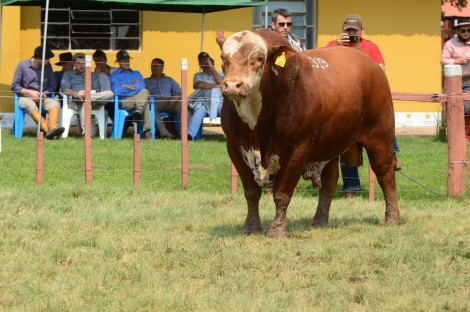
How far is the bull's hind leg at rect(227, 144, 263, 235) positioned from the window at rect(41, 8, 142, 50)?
42.6 ft

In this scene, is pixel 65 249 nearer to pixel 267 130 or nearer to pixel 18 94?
pixel 267 130

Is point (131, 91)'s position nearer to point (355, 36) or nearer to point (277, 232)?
point (355, 36)

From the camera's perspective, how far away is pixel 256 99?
921 centimetres

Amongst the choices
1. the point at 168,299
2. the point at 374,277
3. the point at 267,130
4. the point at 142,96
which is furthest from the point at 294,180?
the point at 142,96

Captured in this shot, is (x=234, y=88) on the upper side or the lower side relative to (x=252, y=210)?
upper

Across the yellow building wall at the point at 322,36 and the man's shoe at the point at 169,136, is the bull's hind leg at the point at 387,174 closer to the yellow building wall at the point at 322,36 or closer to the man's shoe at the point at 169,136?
the man's shoe at the point at 169,136

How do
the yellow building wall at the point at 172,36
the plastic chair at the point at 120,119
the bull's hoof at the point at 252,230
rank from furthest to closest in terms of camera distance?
the yellow building wall at the point at 172,36, the plastic chair at the point at 120,119, the bull's hoof at the point at 252,230

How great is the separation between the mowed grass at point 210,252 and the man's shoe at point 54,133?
13.4ft

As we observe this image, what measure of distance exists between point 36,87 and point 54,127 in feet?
3.32

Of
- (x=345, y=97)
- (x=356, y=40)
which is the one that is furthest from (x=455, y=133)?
(x=345, y=97)

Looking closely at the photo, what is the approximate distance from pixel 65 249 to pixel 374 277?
7.66 ft

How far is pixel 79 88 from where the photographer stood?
1930cm

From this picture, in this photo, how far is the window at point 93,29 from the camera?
870 inches

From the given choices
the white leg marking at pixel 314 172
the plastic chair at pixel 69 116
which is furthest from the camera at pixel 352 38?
the plastic chair at pixel 69 116
